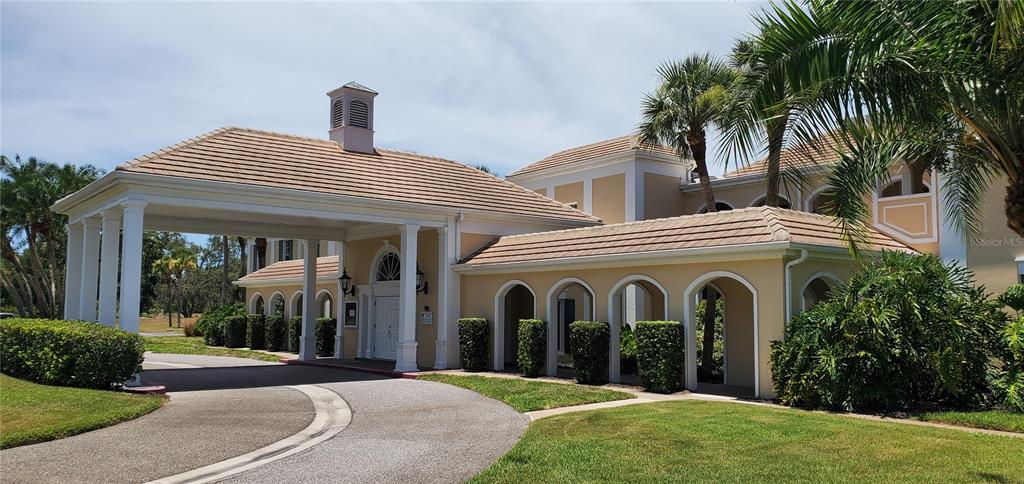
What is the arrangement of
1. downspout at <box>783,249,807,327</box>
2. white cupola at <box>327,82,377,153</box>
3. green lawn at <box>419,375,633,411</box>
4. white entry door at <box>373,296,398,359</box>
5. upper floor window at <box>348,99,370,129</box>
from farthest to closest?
white entry door at <box>373,296,398,359</box>, upper floor window at <box>348,99,370,129</box>, white cupola at <box>327,82,377,153</box>, downspout at <box>783,249,807,327</box>, green lawn at <box>419,375,633,411</box>

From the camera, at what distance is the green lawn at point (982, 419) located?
9.97m

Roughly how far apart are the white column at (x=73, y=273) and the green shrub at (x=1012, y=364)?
1938 cm

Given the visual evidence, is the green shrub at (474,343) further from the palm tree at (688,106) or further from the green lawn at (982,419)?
the green lawn at (982,419)

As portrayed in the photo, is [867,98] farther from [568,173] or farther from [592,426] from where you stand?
[568,173]

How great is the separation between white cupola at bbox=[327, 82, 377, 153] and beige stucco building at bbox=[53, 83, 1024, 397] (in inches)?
2.0

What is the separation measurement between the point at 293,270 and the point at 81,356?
669 inches

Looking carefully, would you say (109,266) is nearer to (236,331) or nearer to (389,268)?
(389,268)

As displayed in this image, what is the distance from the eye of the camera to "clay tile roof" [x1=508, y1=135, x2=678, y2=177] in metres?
25.4

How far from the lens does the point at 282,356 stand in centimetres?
2538

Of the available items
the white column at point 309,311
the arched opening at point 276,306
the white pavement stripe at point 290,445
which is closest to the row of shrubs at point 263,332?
the arched opening at point 276,306

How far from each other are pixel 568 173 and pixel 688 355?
13.5m

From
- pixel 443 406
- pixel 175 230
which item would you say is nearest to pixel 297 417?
pixel 443 406

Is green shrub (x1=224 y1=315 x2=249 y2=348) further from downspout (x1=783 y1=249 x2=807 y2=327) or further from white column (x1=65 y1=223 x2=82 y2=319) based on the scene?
downspout (x1=783 y1=249 x2=807 y2=327)

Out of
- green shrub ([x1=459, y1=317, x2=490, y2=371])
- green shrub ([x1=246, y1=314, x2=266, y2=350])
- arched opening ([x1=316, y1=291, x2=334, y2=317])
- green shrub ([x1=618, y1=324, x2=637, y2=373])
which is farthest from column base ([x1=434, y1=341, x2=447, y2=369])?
green shrub ([x1=246, y1=314, x2=266, y2=350])
